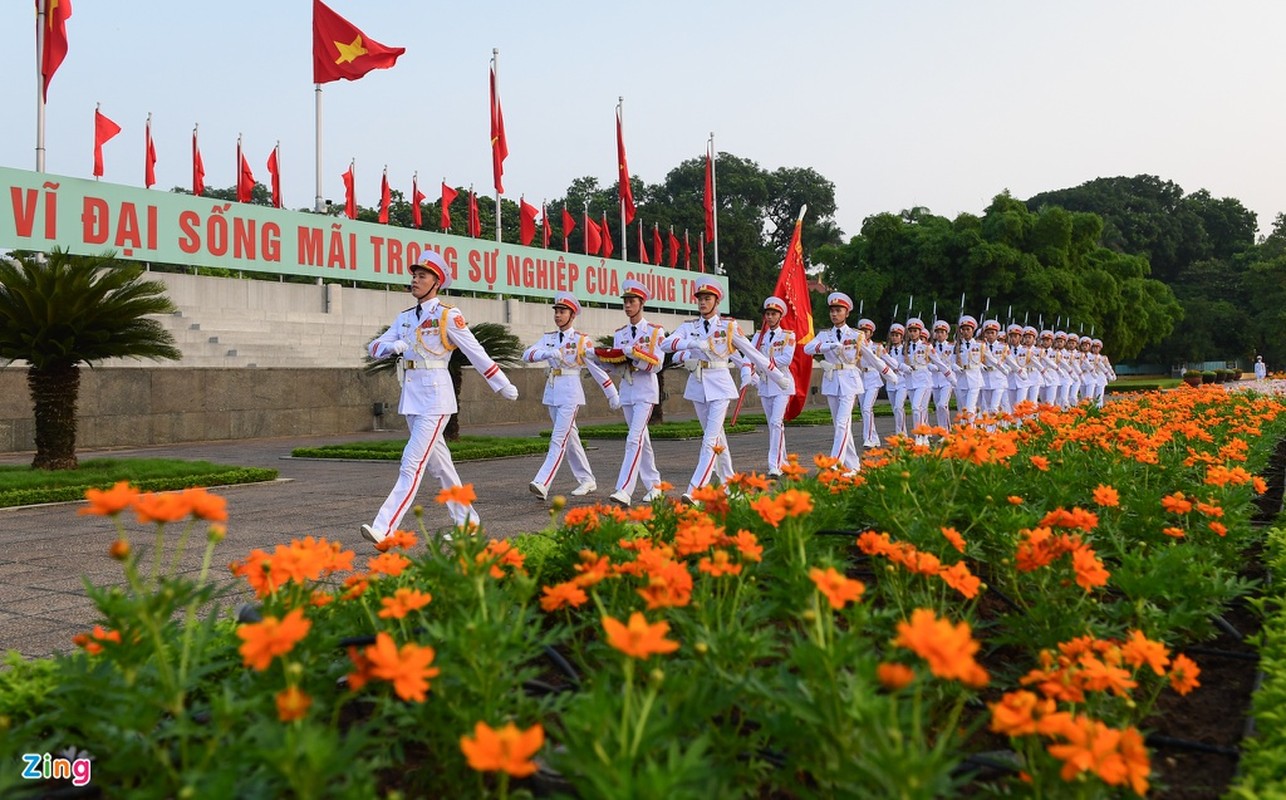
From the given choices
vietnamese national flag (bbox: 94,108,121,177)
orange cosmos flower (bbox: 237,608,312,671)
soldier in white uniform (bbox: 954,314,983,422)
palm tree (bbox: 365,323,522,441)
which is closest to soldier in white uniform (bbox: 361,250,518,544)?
orange cosmos flower (bbox: 237,608,312,671)

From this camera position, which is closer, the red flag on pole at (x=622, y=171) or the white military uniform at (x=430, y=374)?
the white military uniform at (x=430, y=374)

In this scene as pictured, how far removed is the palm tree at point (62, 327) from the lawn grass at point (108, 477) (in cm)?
46

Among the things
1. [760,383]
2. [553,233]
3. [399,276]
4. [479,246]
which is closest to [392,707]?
[760,383]

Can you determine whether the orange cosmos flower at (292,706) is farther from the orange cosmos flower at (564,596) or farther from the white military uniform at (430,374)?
the white military uniform at (430,374)

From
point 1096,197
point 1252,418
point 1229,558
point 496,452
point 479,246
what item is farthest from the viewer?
point 1096,197

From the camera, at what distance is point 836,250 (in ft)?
140

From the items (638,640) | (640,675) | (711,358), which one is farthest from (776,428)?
(638,640)

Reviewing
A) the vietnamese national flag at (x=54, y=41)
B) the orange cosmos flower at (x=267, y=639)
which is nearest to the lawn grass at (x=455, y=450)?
the vietnamese national flag at (x=54, y=41)

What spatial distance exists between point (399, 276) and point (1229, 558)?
915 inches

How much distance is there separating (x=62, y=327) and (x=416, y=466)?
6.28 meters

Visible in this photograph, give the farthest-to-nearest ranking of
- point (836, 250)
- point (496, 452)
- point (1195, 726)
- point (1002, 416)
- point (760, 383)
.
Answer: point (836, 250), point (496, 452), point (760, 383), point (1002, 416), point (1195, 726)

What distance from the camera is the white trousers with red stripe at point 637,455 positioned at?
928 centimetres

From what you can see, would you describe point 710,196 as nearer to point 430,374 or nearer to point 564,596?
point 430,374

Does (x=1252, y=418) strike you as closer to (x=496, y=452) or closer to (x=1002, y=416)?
(x=1002, y=416)
